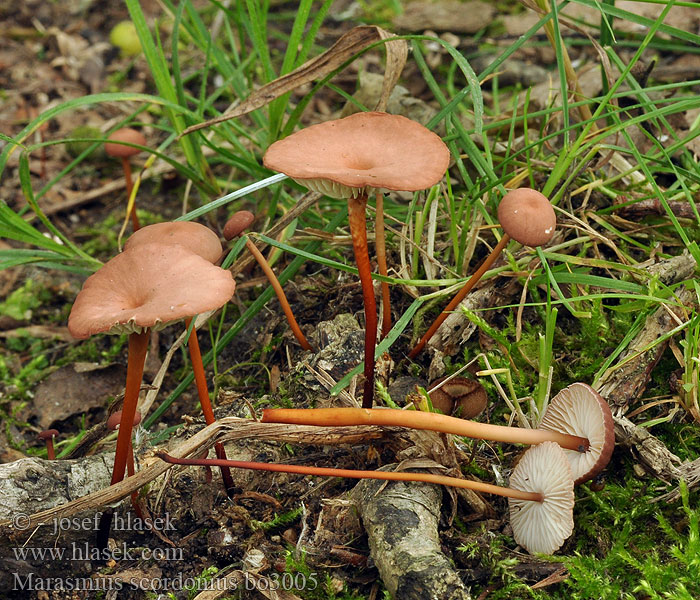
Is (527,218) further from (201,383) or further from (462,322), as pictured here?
(201,383)

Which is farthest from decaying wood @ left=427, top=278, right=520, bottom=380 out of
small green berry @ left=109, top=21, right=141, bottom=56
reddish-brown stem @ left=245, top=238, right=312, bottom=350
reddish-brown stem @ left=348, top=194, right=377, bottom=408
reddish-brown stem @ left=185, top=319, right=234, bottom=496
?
small green berry @ left=109, top=21, right=141, bottom=56

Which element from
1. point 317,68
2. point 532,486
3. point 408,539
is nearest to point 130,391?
point 408,539

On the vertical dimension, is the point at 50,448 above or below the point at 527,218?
below

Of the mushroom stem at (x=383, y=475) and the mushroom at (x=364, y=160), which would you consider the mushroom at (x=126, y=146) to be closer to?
the mushroom at (x=364, y=160)

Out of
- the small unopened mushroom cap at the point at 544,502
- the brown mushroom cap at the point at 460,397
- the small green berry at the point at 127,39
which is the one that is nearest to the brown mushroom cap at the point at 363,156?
the brown mushroom cap at the point at 460,397

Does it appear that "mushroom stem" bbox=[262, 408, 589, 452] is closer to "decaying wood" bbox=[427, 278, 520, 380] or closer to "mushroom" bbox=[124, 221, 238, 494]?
"mushroom" bbox=[124, 221, 238, 494]

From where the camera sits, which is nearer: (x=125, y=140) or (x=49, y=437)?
(x=49, y=437)
